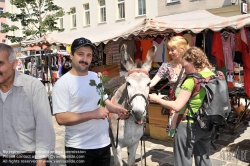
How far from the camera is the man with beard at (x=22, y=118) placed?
193 centimetres

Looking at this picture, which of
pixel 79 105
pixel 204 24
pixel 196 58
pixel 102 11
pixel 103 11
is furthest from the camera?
pixel 102 11

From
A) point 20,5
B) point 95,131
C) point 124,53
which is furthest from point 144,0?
point 95,131

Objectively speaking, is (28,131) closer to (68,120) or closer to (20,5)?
(68,120)

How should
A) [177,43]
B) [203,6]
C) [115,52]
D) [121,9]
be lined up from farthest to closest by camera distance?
[121,9] < [203,6] < [115,52] < [177,43]

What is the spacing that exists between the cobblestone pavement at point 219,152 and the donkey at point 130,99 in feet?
4.57

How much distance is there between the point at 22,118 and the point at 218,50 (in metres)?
5.03

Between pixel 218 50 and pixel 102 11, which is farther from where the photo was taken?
pixel 102 11

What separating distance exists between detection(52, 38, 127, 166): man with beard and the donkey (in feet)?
1.68

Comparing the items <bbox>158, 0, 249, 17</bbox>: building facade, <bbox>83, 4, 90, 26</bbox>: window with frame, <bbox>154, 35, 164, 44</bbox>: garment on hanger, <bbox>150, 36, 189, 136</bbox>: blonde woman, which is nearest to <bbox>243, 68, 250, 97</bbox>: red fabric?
<bbox>150, 36, 189, 136</bbox>: blonde woman

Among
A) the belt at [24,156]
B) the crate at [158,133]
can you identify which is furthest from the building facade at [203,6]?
the belt at [24,156]

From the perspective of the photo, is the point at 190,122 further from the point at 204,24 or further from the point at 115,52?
the point at 115,52

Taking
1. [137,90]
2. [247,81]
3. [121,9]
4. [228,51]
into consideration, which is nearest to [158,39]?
[228,51]

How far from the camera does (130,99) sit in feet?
8.57

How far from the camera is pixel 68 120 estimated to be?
2061 mm
